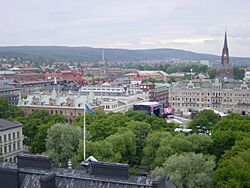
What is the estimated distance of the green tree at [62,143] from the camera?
204ft

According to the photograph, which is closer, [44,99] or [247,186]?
[247,186]

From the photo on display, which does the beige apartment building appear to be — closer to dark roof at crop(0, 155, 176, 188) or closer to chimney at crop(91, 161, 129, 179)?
dark roof at crop(0, 155, 176, 188)

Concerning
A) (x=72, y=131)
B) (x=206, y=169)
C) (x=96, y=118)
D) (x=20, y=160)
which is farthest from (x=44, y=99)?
(x=20, y=160)

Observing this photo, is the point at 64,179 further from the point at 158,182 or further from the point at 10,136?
the point at 10,136

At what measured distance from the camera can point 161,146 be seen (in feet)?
194

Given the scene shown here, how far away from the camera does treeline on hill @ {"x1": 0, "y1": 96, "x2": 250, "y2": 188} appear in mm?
48000

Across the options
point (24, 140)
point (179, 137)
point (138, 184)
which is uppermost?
point (138, 184)

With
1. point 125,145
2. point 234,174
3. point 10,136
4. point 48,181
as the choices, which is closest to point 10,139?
point 10,136

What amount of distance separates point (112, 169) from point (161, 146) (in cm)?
3125

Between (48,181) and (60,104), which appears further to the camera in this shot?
(60,104)

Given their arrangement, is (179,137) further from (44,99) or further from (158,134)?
(44,99)

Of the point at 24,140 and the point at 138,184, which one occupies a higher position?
the point at 138,184

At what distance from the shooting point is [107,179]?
2848 centimetres

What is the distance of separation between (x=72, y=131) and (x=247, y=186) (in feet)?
100
